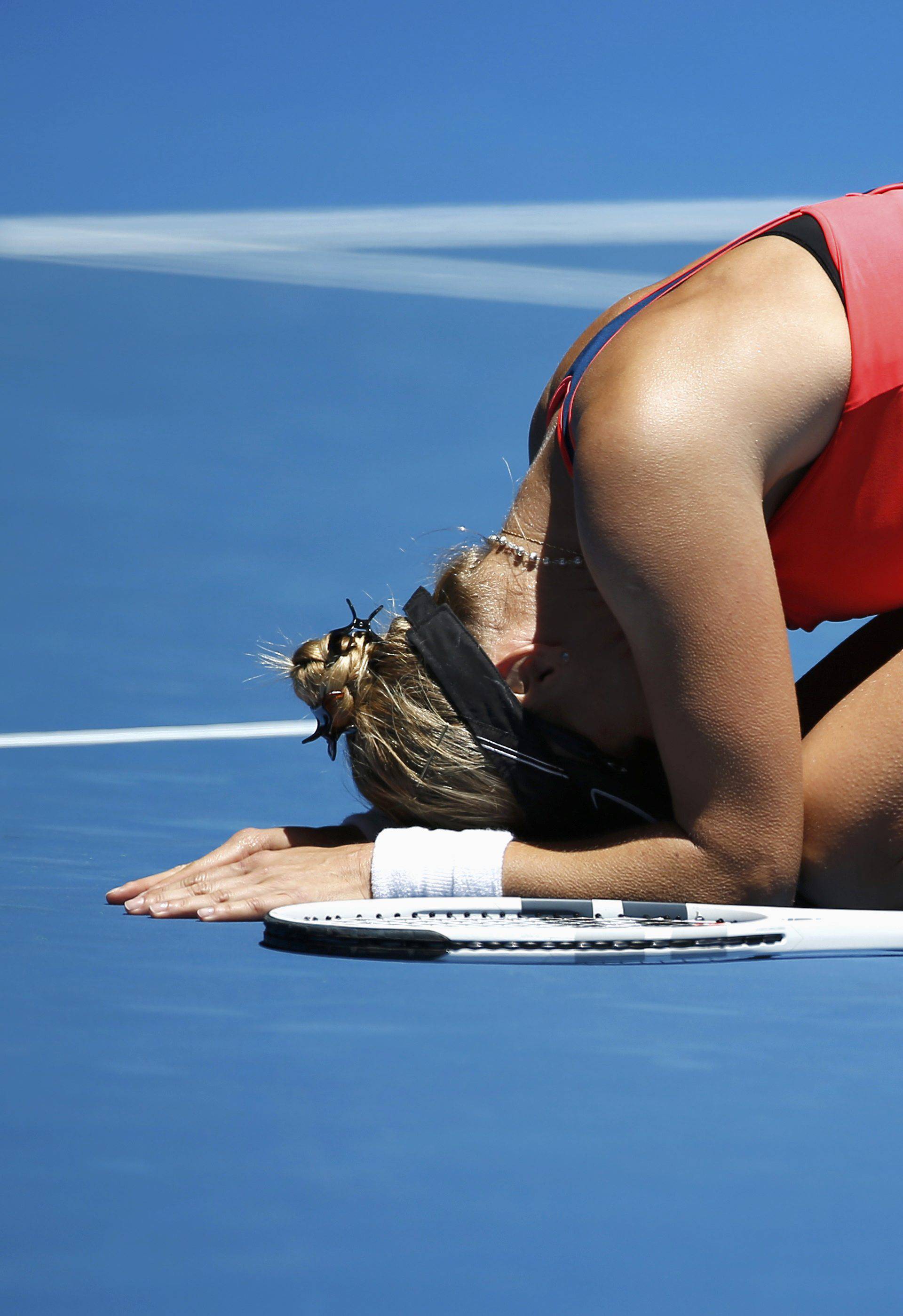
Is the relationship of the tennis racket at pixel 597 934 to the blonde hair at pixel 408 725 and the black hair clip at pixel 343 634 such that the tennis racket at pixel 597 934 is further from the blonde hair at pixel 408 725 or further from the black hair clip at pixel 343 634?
the black hair clip at pixel 343 634

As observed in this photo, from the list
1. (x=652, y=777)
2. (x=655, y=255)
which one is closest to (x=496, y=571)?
(x=652, y=777)

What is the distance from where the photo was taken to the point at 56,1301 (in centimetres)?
118

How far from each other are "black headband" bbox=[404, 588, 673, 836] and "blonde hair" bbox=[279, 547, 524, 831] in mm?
25

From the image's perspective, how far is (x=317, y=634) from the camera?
4.03 m

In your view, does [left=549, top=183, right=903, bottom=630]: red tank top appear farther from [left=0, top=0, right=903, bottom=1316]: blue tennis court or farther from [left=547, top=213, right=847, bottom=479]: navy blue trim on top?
[left=0, top=0, right=903, bottom=1316]: blue tennis court

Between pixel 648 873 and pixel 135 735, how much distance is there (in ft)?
5.42

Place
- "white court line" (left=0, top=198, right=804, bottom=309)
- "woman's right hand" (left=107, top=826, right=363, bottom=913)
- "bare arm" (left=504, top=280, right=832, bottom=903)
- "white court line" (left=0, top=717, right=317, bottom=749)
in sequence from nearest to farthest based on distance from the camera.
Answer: "bare arm" (left=504, top=280, right=832, bottom=903) → "woman's right hand" (left=107, top=826, right=363, bottom=913) → "white court line" (left=0, top=717, right=317, bottom=749) → "white court line" (left=0, top=198, right=804, bottom=309)

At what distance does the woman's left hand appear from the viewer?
2258 millimetres

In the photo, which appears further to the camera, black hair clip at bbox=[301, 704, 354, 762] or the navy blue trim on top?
black hair clip at bbox=[301, 704, 354, 762]

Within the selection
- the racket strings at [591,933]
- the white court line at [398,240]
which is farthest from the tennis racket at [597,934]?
the white court line at [398,240]

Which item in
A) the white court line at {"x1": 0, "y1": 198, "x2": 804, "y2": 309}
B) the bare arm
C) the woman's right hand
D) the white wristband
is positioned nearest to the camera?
the bare arm

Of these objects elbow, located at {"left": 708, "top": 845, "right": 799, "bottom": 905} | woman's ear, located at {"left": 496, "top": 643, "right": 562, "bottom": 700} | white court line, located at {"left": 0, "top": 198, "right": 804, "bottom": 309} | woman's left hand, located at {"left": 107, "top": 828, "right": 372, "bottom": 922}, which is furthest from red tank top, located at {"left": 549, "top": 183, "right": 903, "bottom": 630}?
white court line, located at {"left": 0, "top": 198, "right": 804, "bottom": 309}

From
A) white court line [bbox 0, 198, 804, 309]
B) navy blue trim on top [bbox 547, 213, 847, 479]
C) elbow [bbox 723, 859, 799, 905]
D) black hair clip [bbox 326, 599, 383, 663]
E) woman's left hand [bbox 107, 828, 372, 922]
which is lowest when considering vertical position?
elbow [bbox 723, 859, 799, 905]

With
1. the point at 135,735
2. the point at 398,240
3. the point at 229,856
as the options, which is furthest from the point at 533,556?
the point at 398,240
